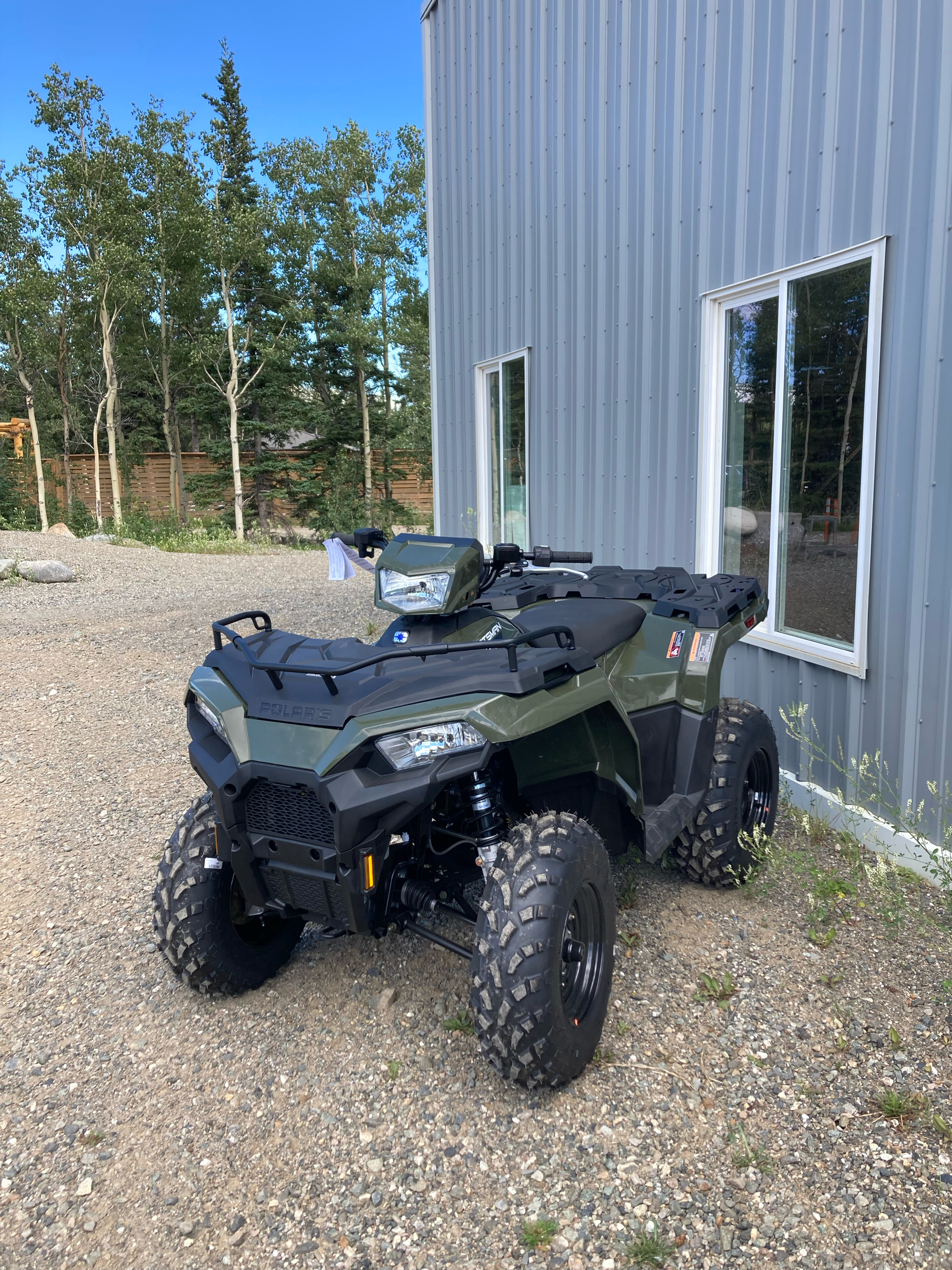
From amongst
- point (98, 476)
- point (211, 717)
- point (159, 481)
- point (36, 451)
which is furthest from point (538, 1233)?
point (159, 481)

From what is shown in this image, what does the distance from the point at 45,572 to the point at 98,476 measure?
16237 millimetres

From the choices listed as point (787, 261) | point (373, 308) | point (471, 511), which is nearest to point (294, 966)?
point (787, 261)

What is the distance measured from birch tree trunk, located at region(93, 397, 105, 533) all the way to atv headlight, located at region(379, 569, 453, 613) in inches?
927

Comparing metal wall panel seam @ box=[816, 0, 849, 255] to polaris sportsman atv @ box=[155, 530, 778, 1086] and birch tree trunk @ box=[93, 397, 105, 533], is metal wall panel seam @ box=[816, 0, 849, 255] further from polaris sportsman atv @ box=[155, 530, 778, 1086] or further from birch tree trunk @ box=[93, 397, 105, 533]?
birch tree trunk @ box=[93, 397, 105, 533]

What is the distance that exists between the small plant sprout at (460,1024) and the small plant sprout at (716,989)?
749 mm

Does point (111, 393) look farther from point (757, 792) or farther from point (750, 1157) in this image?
point (750, 1157)

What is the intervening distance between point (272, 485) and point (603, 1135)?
29.0 metres

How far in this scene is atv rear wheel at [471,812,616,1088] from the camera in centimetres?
226

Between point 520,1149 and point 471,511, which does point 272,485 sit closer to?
point 471,511

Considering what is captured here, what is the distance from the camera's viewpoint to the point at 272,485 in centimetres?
2977

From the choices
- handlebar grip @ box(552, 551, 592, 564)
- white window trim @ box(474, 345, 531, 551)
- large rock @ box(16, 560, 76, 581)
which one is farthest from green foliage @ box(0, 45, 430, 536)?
handlebar grip @ box(552, 551, 592, 564)

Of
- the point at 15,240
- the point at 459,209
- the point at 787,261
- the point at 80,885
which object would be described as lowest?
the point at 80,885

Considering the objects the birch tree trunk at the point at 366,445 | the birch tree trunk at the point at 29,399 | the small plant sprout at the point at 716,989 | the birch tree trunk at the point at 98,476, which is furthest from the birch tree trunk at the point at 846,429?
the birch tree trunk at the point at 366,445

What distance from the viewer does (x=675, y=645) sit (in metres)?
3.35
